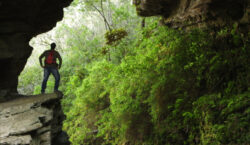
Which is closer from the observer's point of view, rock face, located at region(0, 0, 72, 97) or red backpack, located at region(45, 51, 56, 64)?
rock face, located at region(0, 0, 72, 97)

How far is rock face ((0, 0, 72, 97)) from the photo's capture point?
7.61 meters

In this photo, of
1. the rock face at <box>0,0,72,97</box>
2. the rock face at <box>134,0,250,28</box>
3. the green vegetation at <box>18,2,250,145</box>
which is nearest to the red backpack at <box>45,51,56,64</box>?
the rock face at <box>0,0,72,97</box>

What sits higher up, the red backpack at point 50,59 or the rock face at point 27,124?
the red backpack at point 50,59

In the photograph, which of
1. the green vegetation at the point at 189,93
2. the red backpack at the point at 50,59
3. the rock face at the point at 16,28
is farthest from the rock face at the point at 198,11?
the red backpack at the point at 50,59

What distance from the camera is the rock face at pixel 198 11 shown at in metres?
6.00

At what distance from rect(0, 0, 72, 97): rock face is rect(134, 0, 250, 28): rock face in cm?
430

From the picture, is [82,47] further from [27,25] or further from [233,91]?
[233,91]

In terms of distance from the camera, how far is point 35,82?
24.6 metres

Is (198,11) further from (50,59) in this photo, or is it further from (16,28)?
(16,28)

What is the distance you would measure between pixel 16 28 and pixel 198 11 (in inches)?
278

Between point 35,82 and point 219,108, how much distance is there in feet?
78.6

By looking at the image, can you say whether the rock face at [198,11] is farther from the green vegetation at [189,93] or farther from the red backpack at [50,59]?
the red backpack at [50,59]

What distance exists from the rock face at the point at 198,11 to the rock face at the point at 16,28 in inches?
169

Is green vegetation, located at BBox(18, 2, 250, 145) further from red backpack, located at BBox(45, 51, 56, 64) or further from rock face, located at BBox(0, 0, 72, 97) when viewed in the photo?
rock face, located at BBox(0, 0, 72, 97)
